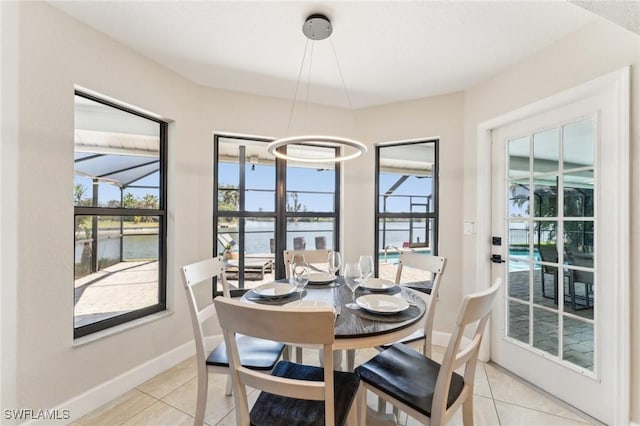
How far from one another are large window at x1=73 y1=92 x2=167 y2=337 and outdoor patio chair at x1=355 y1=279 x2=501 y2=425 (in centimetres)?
191

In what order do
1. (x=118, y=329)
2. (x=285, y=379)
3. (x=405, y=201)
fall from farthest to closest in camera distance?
(x=405, y=201) → (x=118, y=329) → (x=285, y=379)

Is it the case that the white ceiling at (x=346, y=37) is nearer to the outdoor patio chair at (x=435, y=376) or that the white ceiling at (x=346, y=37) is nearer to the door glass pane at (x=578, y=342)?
the outdoor patio chair at (x=435, y=376)

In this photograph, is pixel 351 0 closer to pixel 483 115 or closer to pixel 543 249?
pixel 483 115

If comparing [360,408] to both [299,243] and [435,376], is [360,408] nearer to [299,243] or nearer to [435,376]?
[435,376]

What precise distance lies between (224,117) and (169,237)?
49.1 inches

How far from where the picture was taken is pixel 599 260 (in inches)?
69.1

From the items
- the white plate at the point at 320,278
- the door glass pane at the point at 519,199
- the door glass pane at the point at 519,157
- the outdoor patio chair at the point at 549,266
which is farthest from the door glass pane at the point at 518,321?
the white plate at the point at 320,278

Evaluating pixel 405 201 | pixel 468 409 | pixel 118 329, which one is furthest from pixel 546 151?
pixel 118 329

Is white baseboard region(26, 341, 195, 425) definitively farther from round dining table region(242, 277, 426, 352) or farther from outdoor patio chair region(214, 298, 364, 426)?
outdoor patio chair region(214, 298, 364, 426)

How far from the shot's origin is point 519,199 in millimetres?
2287

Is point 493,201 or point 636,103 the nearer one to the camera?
point 636,103

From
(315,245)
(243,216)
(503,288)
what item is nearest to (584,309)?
(503,288)

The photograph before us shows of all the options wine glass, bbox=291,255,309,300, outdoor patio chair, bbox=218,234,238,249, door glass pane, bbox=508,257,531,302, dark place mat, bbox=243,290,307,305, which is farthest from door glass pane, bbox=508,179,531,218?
outdoor patio chair, bbox=218,234,238,249

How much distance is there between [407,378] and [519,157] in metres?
1.94
